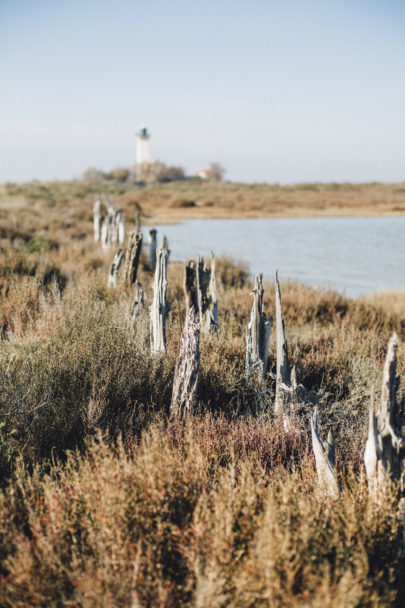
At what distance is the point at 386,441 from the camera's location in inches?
109

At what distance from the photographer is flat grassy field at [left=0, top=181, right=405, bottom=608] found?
A: 2023 mm

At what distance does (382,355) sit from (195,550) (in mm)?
5375

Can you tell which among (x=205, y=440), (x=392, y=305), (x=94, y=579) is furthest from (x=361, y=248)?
(x=94, y=579)

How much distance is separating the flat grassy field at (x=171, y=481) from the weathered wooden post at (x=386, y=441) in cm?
12

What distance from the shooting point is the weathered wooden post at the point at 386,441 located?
271cm

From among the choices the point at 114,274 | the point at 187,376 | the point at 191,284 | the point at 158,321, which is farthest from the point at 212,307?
the point at 114,274

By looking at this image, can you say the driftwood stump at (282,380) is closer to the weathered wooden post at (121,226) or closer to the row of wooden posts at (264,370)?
the row of wooden posts at (264,370)

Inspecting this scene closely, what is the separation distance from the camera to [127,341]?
557 cm

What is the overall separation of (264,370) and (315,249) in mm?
16527

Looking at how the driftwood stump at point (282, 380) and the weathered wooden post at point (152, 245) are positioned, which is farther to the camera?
the weathered wooden post at point (152, 245)

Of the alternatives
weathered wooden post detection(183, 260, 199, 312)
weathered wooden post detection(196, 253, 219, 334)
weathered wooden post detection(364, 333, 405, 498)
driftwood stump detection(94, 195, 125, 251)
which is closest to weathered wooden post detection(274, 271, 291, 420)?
weathered wooden post detection(364, 333, 405, 498)

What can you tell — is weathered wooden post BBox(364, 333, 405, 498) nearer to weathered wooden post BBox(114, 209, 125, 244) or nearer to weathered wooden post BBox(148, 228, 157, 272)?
weathered wooden post BBox(148, 228, 157, 272)

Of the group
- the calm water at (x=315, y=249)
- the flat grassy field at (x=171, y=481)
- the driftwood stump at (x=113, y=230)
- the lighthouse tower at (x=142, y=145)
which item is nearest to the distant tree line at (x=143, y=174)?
the lighthouse tower at (x=142, y=145)

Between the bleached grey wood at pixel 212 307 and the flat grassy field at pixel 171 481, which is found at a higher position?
the bleached grey wood at pixel 212 307
